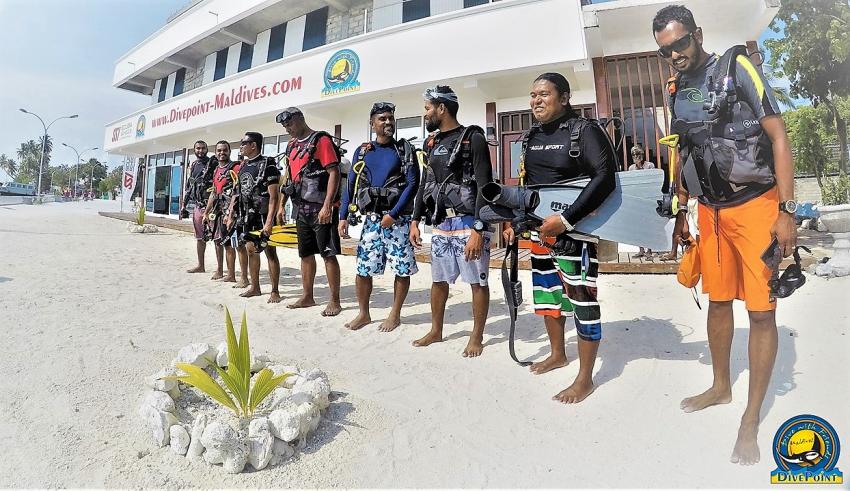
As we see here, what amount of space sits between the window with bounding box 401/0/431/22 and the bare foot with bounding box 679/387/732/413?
9951 millimetres

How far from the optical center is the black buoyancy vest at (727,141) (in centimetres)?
169

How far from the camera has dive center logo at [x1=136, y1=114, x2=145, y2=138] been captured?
1588cm

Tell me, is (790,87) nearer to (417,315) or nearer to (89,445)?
(417,315)

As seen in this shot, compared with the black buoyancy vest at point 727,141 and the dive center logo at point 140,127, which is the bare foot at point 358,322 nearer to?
the black buoyancy vest at point 727,141

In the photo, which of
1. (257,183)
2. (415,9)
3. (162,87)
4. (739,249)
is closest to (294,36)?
(415,9)

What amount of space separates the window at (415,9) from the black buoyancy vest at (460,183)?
27.1ft

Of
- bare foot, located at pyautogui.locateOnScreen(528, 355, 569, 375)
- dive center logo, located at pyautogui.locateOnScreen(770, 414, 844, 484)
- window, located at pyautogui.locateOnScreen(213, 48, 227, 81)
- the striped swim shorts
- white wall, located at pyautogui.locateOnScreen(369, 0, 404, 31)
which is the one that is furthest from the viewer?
window, located at pyautogui.locateOnScreen(213, 48, 227, 81)

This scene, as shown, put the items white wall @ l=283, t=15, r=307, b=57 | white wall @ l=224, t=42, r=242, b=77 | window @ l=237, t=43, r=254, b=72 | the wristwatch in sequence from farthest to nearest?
white wall @ l=224, t=42, r=242, b=77 < window @ l=237, t=43, r=254, b=72 < white wall @ l=283, t=15, r=307, b=57 < the wristwatch

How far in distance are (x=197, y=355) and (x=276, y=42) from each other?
1296 cm

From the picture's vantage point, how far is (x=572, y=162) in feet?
7.36

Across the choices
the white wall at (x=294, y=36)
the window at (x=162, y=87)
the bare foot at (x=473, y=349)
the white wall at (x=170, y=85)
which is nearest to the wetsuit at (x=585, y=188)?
the bare foot at (x=473, y=349)

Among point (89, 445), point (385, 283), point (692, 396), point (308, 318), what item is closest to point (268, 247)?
point (308, 318)

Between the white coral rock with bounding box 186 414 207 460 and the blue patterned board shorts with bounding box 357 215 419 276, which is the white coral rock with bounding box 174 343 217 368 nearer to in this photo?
the white coral rock with bounding box 186 414 207 460

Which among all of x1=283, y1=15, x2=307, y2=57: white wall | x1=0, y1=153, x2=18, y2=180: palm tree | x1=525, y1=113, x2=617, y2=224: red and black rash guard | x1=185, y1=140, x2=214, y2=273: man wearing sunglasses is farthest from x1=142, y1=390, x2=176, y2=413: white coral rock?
x1=0, y1=153, x2=18, y2=180: palm tree
